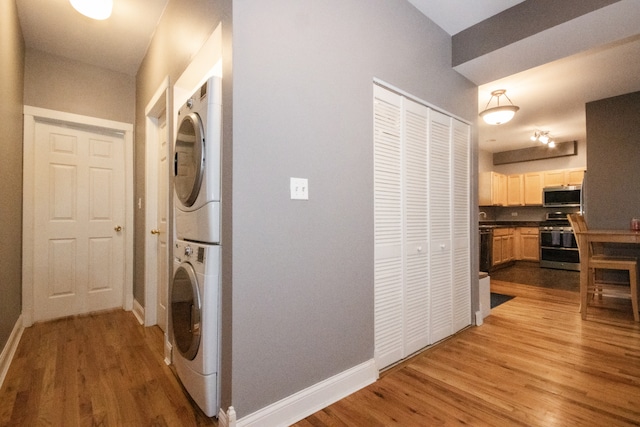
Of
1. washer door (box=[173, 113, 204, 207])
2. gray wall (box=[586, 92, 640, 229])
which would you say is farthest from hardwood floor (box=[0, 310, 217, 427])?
gray wall (box=[586, 92, 640, 229])

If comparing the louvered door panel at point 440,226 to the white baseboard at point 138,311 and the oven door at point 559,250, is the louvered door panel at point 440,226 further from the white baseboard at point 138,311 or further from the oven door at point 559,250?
the oven door at point 559,250

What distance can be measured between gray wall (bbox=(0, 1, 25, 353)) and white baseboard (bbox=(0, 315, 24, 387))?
0.05m

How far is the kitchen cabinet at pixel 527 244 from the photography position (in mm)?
6371

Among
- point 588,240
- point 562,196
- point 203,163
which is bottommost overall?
point 588,240

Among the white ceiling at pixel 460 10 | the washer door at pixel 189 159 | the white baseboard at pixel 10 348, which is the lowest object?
the white baseboard at pixel 10 348

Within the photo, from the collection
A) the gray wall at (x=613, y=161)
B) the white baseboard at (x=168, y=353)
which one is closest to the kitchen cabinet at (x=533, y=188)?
the gray wall at (x=613, y=161)

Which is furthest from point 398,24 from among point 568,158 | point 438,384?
point 568,158

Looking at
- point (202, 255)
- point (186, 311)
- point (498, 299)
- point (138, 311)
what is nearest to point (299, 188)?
point (202, 255)

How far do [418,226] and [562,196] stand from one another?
5772 millimetres

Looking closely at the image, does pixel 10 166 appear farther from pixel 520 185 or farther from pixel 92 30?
pixel 520 185

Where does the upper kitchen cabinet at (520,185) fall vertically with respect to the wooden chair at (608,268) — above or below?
above

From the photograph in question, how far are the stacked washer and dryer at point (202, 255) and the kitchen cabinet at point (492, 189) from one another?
6.30 meters

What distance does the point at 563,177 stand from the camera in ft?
20.1

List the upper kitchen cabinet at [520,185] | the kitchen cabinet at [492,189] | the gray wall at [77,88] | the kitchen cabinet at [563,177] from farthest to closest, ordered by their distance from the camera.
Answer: the kitchen cabinet at [492,189], the upper kitchen cabinet at [520,185], the kitchen cabinet at [563,177], the gray wall at [77,88]
